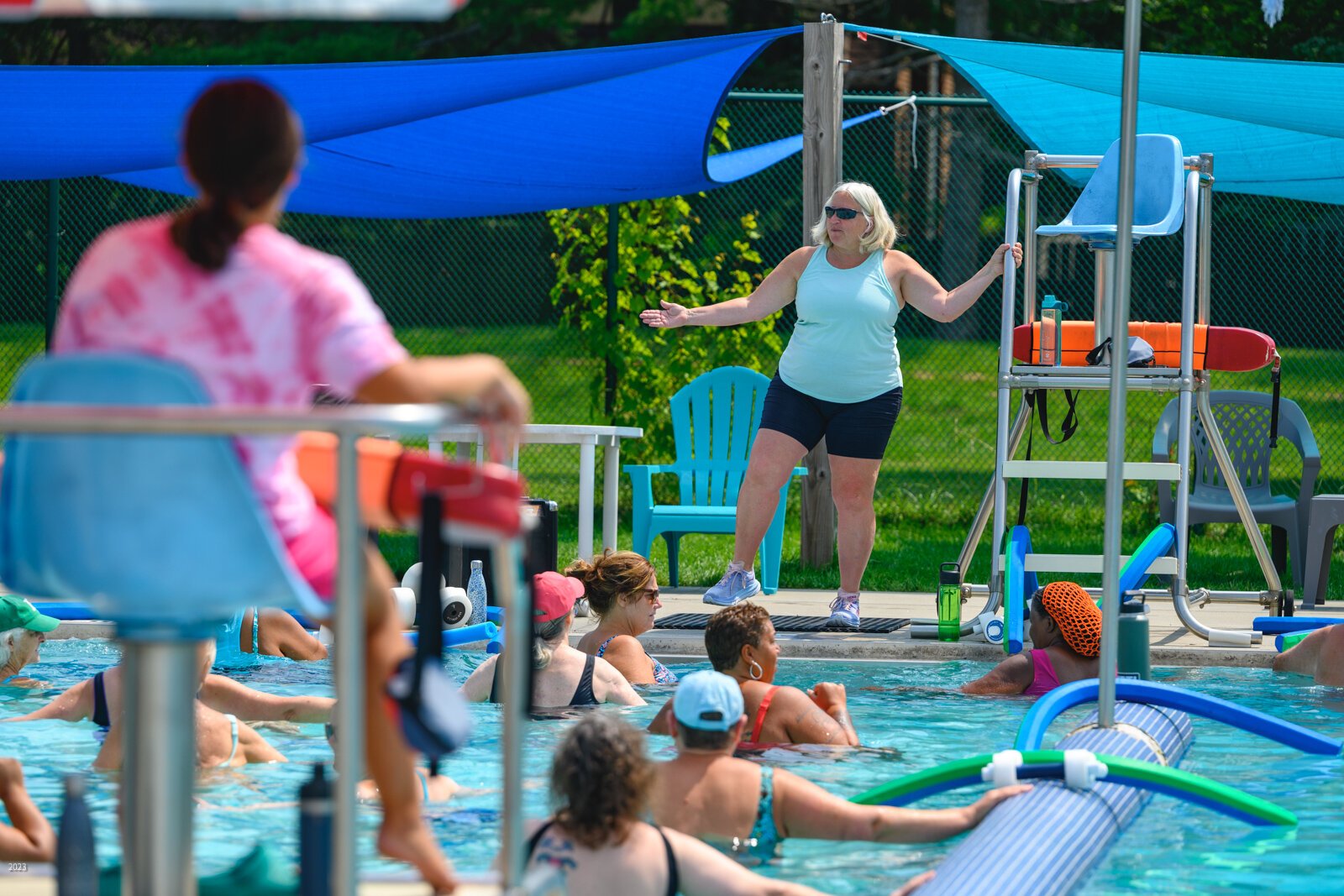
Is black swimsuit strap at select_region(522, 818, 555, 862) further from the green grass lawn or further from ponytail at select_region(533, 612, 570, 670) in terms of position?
the green grass lawn

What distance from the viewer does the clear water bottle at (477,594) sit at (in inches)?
344

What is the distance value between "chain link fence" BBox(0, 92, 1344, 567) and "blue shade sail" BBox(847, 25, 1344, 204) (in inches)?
43.4

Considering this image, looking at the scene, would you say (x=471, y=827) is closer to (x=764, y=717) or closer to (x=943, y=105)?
(x=764, y=717)

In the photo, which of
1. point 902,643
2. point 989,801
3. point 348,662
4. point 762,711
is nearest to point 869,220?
point 902,643

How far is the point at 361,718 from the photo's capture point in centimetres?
240

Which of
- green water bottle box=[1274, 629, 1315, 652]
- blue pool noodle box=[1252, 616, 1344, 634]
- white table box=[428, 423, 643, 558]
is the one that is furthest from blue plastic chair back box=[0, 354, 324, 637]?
white table box=[428, 423, 643, 558]

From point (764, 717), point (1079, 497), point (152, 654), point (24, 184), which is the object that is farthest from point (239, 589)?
point (1079, 497)

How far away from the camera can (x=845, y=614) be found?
8.51m

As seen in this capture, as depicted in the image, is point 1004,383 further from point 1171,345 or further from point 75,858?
point 75,858

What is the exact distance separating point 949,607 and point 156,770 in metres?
6.35

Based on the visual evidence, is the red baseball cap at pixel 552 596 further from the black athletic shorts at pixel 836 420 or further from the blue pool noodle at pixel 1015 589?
the blue pool noodle at pixel 1015 589

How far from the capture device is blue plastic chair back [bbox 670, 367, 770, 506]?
10586mm

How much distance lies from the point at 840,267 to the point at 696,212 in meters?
5.29

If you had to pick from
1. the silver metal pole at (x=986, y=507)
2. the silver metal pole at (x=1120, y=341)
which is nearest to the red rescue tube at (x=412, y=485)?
the silver metal pole at (x=1120, y=341)
